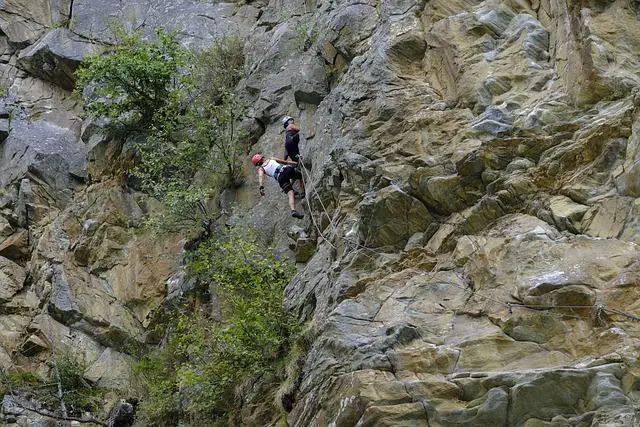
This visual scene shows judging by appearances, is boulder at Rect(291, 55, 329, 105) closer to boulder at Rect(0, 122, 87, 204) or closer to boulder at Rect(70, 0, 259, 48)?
boulder at Rect(70, 0, 259, 48)

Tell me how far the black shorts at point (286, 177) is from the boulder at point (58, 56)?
992 centimetres

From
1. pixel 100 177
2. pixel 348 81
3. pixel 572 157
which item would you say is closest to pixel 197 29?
pixel 100 177

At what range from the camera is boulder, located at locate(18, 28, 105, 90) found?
22.7 m

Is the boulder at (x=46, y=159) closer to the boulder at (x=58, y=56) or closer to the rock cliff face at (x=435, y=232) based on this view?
the rock cliff face at (x=435, y=232)

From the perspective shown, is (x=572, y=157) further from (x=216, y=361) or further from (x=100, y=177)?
(x=100, y=177)

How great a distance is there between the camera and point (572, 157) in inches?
380

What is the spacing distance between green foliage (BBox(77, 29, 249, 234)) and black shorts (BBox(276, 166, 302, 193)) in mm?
1829

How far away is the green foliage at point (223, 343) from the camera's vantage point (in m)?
11.8

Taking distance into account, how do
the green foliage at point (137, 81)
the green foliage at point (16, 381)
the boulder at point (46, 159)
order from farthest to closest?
the boulder at point (46, 159), the green foliage at point (137, 81), the green foliage at point (16, 381)

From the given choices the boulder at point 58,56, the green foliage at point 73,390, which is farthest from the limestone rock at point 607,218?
the boulder at point 58,56

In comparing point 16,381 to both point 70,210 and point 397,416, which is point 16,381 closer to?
point 70,210

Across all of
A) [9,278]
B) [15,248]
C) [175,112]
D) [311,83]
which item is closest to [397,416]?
[311,83]

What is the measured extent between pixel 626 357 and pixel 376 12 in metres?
9.35

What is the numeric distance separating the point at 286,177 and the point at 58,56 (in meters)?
10.7
